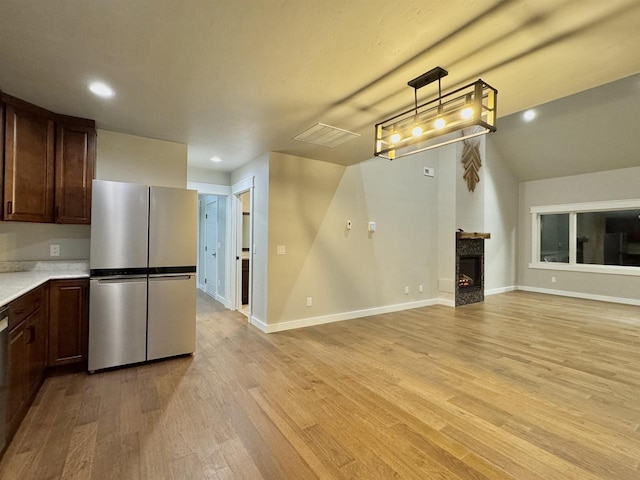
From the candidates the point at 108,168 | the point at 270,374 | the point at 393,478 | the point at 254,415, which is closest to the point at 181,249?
the point at 108,168

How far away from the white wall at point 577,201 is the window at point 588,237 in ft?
0.48

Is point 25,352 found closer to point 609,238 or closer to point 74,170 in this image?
point 74,170

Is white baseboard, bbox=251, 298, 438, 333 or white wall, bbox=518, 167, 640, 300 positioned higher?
white wall, bbox=518, 167, 640, 300

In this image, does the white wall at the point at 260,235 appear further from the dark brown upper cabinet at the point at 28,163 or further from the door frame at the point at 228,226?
the dark brown upper cabinet at the point at 28,163

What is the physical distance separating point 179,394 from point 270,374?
0.80 metres

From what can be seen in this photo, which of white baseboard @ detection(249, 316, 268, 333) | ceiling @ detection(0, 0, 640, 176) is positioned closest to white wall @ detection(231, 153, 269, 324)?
white baseboard @ detection(249, 316, 268, 333)

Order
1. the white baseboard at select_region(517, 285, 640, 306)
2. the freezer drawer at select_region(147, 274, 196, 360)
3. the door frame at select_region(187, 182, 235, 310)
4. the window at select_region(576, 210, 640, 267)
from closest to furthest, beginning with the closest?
the freezer drawer at select_region(147, 274, 196, 360), the door frame at select_region(187, 182, 235, 310), the white baseboard at select_region(517, 285, 640, 306), the window at select_region(576, 210, 640, 267)

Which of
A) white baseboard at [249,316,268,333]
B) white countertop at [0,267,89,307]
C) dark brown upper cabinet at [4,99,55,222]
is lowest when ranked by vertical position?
white baseboard at [249,316,268,333]

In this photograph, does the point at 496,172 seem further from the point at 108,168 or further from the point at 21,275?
the point at 21,275

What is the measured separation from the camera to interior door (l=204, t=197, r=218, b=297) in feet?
20.8

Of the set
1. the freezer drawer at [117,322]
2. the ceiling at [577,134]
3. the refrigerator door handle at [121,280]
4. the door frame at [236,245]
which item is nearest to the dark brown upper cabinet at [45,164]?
the refrigerator door handle at [121,280]

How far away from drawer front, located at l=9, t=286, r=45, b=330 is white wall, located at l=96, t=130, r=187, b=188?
1508 mm

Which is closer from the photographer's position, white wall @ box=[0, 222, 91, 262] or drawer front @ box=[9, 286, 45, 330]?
drawer front @ box=[9, 286, 45, 330]

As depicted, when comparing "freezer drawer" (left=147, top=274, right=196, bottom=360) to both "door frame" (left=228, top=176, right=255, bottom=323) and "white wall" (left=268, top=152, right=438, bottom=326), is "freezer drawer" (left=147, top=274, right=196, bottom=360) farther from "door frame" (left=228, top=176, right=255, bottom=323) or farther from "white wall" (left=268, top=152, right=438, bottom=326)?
"door frame" (left=228, top=176, right=255, bottom=323)
